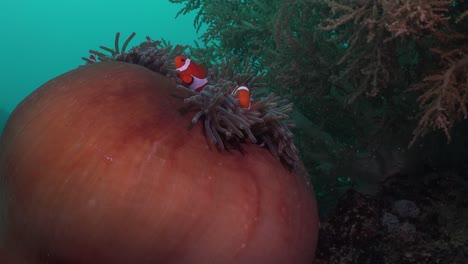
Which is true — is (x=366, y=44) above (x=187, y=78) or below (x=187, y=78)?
above

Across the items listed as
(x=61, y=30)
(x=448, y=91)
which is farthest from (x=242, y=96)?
(x=61, y=30)

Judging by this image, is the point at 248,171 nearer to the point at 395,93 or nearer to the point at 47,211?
the point at 47,211

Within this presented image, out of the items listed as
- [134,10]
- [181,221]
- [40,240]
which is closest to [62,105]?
[40,240]

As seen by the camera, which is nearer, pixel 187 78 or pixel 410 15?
pixel 410 15

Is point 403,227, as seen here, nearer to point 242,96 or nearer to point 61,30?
Answer: point 242,96

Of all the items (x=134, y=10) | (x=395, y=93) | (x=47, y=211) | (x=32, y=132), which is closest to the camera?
(x=47, y=211)

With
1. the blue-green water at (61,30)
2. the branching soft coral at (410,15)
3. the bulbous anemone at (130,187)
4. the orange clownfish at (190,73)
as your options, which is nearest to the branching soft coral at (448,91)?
the branching soft coral at (410,15)
